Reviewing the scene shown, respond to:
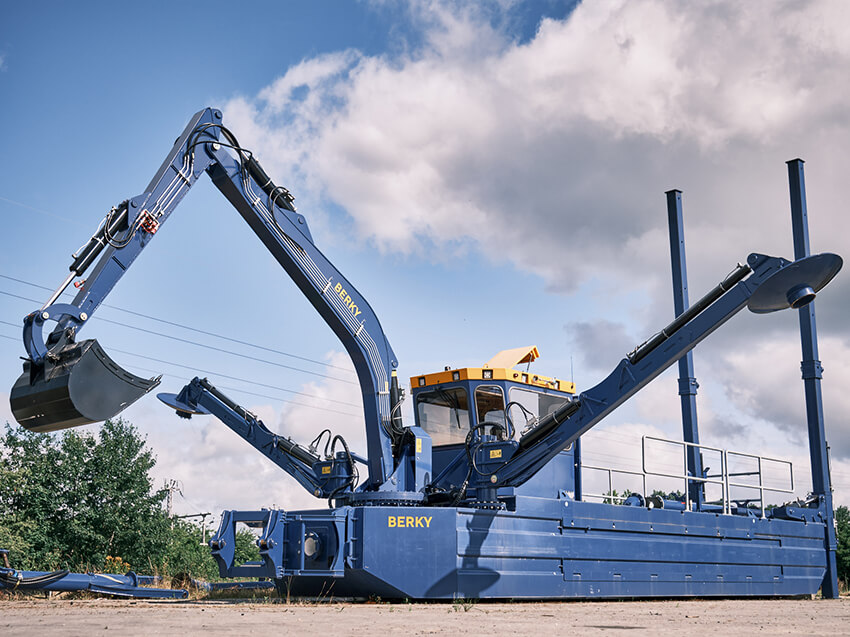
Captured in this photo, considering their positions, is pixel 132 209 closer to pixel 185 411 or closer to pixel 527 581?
pixel 185 411

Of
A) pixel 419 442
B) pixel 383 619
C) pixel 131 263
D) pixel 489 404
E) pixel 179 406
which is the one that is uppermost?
pixel 131 263

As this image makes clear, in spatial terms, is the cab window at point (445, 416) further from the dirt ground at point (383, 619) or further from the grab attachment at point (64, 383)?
the grab attachment at point (64, 383)

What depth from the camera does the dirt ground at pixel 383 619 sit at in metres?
8.48

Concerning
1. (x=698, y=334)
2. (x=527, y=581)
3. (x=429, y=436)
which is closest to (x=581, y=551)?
(x=527, y=581)

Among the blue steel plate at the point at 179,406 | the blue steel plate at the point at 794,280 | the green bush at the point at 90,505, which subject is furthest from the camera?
the green bush at the point at 90,505

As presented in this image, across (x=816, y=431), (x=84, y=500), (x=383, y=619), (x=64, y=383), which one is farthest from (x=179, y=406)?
(x=84, y=500)

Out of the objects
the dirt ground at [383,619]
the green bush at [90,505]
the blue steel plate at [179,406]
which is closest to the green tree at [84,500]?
the green bush at [90,505]

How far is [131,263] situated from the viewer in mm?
12477

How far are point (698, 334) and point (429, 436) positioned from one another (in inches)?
186

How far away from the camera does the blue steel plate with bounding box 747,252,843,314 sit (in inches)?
522

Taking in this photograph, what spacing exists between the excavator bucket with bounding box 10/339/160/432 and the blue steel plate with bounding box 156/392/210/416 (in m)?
6.61

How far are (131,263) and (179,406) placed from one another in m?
6.08

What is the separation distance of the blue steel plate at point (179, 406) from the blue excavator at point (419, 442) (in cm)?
138

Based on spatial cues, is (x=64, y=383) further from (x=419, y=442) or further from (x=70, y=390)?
(x=419, y=442)
